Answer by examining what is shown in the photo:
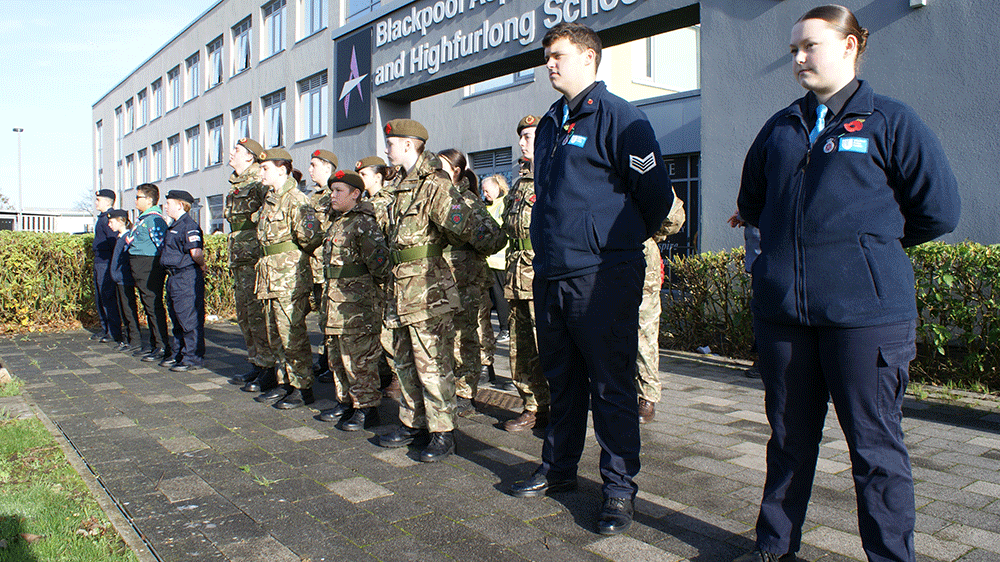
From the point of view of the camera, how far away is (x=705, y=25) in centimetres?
812

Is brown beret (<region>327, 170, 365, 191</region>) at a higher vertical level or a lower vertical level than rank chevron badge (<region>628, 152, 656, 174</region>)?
higher

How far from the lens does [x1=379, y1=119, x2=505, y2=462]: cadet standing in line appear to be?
163 inches

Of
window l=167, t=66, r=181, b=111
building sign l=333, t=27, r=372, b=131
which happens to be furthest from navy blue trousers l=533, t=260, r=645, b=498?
window l=167, t=66, r=181, b=111

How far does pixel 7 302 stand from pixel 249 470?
8923 mm

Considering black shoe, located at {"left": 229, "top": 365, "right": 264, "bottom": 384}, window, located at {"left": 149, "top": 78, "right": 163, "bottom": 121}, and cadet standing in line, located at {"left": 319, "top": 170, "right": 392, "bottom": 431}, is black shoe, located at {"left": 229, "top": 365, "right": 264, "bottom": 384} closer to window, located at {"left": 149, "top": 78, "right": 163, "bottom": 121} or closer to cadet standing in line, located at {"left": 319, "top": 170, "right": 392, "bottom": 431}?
cadet standing in line, located at {"left": 319, "top": 170, "right": 392, "bottom": 431}

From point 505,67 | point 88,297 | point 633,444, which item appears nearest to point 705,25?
point 505,67

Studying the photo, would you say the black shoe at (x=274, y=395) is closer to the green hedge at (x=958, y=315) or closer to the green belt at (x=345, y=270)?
the green belt at (x=345, y=270)

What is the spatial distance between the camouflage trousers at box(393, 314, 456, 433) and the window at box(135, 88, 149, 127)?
3677 cm

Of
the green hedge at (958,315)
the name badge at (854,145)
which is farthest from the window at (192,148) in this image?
the name badge at (854,145)

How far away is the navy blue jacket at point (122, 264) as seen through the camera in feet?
29.0

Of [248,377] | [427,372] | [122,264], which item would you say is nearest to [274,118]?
[122,264]

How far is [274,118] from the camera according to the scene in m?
23.5

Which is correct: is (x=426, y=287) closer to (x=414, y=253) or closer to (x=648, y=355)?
(x=414, y=253)

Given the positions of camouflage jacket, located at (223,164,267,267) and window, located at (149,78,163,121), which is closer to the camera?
camouflage jacket, located at (223,164,267,267)
